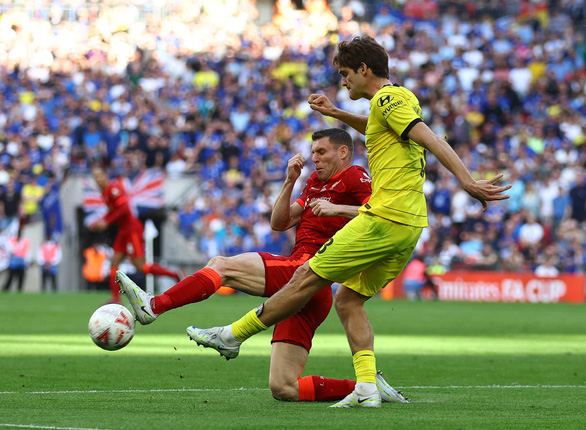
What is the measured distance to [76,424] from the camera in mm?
6043

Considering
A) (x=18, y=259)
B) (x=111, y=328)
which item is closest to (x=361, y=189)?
(x=111, y=328)

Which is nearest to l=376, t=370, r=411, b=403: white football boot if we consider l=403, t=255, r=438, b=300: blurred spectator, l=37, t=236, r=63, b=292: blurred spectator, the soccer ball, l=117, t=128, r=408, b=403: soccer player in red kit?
→ l=117, t=128, r=408, b=403: soccer player in red kit

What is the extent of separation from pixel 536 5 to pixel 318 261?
27.7 metres

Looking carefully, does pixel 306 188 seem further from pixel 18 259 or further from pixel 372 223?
pixel 18 259

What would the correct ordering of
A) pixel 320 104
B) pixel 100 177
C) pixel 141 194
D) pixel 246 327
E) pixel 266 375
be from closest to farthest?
pixel 246 327
pixel 320 104
pixel 266 375
pixel 100 177
pixel 141 194

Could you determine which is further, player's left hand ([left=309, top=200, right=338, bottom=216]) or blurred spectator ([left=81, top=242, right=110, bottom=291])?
blurred spectator ([left=81, top=242, right=110, bottom=291])

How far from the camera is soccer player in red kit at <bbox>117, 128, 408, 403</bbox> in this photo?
24.9 ft

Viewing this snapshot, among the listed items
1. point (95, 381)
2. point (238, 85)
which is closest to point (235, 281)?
→ point (95, 381)

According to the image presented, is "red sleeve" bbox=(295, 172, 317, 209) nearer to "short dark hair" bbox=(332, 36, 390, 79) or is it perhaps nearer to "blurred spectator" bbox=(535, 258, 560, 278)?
"short dark hair" bbox=(332, 36, 390, 79)

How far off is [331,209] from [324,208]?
0.17ft

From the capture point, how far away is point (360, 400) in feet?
23.8

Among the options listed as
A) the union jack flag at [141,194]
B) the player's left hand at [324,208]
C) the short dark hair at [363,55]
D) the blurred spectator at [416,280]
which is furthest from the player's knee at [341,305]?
the union jack flag at [141,194]

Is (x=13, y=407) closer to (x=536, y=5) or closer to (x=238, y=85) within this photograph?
(x=238, y=85)

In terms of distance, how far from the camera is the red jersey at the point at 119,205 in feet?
65.1
